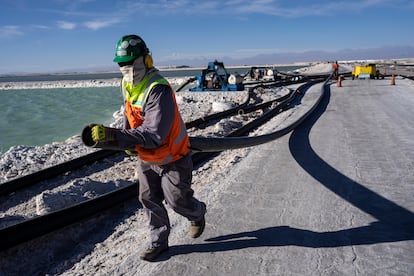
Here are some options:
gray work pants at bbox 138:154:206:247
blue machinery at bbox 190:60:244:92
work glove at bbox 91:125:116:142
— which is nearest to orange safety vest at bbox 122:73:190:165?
gray work pants at bbox 138:154:206:247

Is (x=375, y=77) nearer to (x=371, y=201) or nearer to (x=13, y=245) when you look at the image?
(x=371, y=201)

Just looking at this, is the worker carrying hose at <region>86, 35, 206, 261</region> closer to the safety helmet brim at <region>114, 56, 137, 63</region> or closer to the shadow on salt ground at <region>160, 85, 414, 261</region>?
the safety helmet brim at <region>114, 56, 137, 63</region>

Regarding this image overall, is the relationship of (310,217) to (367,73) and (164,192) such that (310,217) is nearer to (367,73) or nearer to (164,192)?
(164,192)

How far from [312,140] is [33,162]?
6573 mm

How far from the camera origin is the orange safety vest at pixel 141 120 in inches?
111

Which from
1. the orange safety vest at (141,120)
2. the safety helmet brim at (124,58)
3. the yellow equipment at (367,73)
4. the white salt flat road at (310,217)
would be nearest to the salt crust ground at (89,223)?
the white salt flat road at (310,217)

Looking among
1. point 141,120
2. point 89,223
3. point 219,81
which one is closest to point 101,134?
point 141,120

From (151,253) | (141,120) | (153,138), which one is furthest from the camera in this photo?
(151,253)

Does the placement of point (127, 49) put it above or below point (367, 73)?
above

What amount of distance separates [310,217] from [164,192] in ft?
6.10

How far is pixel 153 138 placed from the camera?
8.87 feet

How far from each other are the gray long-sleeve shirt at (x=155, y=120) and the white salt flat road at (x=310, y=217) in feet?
4.12

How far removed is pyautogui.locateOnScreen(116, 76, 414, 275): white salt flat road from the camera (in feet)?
10.4

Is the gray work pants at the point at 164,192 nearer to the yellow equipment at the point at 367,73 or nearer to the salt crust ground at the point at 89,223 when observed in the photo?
the salt crust ground at the point at 89,223
